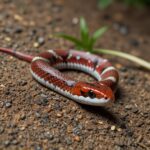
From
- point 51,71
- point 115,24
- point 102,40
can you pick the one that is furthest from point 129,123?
point 115,24

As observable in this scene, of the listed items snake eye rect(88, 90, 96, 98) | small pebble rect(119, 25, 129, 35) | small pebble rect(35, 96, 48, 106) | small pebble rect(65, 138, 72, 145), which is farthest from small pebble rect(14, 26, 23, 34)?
small pebble rect(65, 138, 72, 145)

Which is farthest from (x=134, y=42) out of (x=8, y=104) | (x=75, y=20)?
(x=8, y=104)

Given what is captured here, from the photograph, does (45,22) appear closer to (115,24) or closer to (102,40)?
(102,40)

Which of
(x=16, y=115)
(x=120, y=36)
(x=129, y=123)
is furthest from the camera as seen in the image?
(x=120, y=36)

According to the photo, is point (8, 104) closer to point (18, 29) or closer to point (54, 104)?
point (54, 104)

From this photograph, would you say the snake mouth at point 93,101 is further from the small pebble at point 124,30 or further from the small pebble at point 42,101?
the small pebble at point 124,30

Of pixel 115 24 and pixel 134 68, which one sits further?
pixel 115 24
